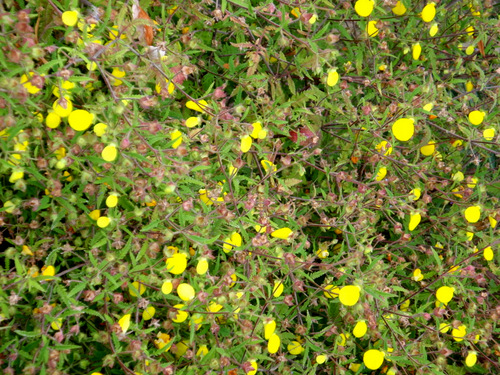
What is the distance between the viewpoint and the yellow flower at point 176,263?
1.34 metres

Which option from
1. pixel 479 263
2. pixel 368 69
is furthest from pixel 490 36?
pixel 479 263

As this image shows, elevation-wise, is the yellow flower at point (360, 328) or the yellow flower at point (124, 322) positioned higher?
the yellow flower at point (124, 322)

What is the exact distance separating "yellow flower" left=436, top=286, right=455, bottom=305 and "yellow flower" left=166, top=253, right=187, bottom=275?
40.3 inches

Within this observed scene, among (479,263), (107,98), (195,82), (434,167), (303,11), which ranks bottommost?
(479,263)

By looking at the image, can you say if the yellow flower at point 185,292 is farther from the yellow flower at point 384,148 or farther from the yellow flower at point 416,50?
the yellow flower at point 416,50

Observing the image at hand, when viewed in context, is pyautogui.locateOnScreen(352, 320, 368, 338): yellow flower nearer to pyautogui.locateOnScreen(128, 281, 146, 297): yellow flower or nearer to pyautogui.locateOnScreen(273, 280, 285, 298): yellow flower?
pyautogui.locateOnScreen(273, 280, 285, 298): yellow flower

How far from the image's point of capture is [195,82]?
185 cm

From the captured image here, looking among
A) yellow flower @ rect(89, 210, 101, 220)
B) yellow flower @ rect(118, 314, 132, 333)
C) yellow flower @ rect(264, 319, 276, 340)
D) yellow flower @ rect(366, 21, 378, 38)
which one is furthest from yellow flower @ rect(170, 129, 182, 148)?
yellow flower @ rect(366, 21, 378, 38)

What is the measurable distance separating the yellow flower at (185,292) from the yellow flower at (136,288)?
12cm

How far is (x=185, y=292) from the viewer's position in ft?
4.37

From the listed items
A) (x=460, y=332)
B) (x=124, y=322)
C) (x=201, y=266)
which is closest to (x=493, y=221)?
(x=460, y=332)

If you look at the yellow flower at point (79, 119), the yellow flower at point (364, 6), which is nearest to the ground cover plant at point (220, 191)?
the yellow flower at point (79, 119)

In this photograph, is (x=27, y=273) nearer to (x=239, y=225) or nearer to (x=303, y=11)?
(x=239, y=225)

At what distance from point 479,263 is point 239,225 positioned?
52.1 inches
